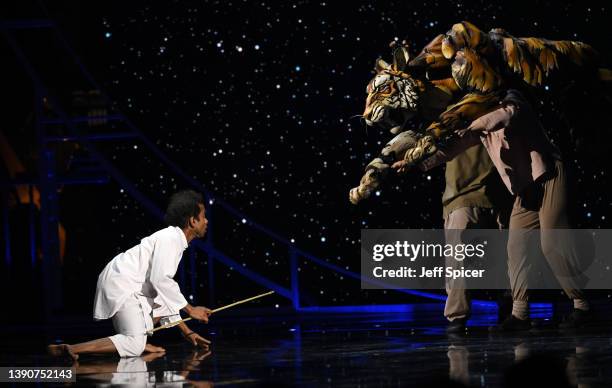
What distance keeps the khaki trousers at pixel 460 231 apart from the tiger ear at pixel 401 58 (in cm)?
92

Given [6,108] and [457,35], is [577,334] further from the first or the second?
[6,108]

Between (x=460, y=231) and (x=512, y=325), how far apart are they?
0.53m

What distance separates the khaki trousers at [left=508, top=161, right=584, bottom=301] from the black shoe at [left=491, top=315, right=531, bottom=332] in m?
0.10

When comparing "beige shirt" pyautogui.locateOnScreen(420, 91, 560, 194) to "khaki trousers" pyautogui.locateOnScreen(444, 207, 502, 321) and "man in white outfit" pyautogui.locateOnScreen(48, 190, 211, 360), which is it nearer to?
"khaki trousers" pyautogui.locateOnScreen(444, 207, 502, 321)

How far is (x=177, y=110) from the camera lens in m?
6.82

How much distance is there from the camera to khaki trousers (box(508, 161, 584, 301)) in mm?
4895

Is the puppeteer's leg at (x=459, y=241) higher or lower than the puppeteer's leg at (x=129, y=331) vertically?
higher

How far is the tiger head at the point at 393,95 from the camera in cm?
552

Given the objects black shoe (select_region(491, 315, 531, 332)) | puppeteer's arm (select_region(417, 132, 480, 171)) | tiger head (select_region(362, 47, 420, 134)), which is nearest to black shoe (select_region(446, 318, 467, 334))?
black shoe (select_region(491, 315, 531, 332))

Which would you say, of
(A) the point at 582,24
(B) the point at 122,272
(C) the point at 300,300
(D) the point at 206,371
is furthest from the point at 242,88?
(D) the point at 206,371

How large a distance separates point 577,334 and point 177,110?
3.30 metres

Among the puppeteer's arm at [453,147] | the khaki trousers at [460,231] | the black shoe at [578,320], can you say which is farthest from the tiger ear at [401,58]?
the black shoe at [578,320]

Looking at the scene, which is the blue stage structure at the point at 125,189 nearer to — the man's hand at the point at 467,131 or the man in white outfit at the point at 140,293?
the man's hand at the point at 467,131

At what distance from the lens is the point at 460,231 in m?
5.11
